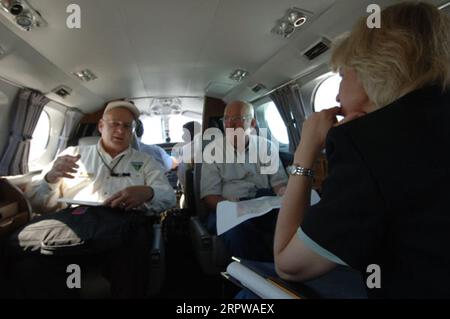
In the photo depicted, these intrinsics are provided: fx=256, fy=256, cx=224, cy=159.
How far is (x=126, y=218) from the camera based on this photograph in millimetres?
1619

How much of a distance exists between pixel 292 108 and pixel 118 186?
9.32ft

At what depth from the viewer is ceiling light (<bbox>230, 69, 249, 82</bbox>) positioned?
3.77 m

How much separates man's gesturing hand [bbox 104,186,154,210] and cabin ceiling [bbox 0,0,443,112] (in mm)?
1484

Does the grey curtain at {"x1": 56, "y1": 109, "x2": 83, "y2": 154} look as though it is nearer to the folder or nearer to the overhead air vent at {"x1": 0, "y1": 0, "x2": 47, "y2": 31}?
the overhead air vent at {"x1": 0, "y1": 0, "x2": 47, "y2": 31}

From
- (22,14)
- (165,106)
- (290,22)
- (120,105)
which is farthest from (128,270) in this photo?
(165,106)

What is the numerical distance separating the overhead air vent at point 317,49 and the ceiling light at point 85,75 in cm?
284

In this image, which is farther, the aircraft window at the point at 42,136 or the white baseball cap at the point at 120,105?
the aircraft window at the point at 42,136

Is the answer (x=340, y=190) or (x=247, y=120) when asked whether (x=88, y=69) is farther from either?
(x=340, y=190)

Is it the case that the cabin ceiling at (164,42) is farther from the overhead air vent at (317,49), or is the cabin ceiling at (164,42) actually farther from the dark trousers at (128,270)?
the dark trousers at (128,270)

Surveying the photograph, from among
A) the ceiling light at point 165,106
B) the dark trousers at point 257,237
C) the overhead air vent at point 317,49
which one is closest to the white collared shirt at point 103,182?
the dark trousers at point 257,237

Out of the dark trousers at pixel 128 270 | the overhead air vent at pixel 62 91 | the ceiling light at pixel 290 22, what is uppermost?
the ceiling light at pixel 290 22

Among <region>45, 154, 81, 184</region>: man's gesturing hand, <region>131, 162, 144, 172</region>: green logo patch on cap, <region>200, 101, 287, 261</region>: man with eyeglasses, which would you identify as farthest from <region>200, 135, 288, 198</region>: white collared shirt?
<region>45, 154, 81, 184</region>: man's gesturing hand

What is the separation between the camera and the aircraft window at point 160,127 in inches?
266

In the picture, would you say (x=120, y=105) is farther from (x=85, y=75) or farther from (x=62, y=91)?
(x=62, y=91)
